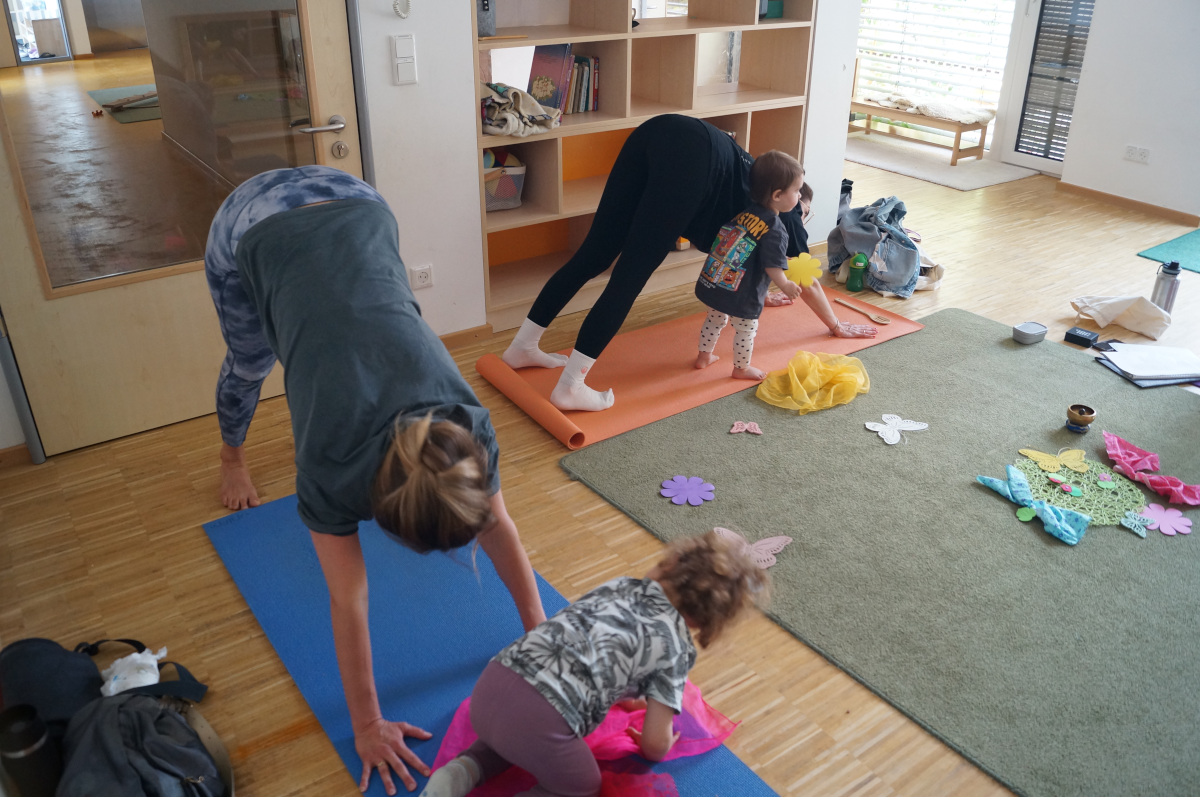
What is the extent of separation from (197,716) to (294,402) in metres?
0.74

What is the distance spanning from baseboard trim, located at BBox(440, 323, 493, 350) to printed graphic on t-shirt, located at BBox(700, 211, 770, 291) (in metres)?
0.97

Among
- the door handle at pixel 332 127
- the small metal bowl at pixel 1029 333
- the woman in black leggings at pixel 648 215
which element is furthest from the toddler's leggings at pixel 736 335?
the door handle at pixel 332 127

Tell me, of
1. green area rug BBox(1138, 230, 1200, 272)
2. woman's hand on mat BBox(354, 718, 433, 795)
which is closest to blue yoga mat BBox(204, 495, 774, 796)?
woman's hand on mat BBox(354, 718, 433, 795)

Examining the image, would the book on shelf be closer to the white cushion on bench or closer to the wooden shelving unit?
the wooden shelving unit

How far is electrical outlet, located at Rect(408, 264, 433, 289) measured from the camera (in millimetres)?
3369

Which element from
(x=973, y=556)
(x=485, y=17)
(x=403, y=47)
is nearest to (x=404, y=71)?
(x=403, y=47)

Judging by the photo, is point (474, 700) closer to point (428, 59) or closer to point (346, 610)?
point (346, 610)

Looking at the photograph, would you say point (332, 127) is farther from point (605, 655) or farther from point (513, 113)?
point (605, 655)

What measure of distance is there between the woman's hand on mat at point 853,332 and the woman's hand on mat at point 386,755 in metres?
Answer: 2.43

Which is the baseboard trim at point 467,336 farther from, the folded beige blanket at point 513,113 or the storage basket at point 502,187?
the folded beige blanket at point 513,113

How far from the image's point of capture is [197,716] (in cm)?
185

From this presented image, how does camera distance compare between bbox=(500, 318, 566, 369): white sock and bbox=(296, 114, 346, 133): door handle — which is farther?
bbox=(500, 318, 566, 369): white sock

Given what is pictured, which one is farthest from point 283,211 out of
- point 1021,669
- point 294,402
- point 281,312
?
Answer: point 1021,669

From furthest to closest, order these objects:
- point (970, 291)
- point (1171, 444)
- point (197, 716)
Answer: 1. point (970, 291)
2. point (1171, 444)
3. point (197, 716)
